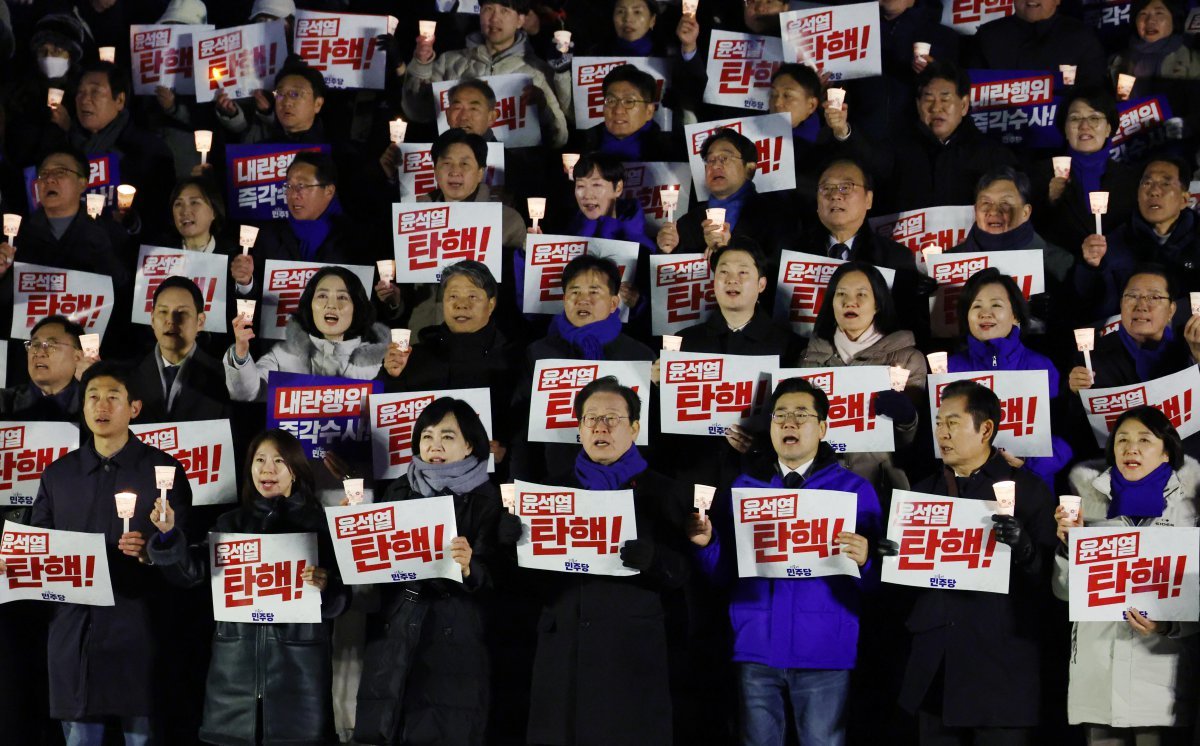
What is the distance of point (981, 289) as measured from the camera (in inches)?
322

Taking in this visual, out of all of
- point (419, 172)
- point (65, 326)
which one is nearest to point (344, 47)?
point (419, 172)

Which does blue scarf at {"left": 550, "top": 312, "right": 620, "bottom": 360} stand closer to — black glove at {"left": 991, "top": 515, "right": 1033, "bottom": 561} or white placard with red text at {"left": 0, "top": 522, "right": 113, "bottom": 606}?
black glove at {"left": 991, "top": 515, "right": 1033, "bottom": 561}

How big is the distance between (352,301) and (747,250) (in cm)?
190

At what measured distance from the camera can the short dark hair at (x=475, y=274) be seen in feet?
28.5

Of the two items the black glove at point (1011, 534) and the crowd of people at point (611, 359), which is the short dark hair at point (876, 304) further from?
the black glove at point (1011, 534)

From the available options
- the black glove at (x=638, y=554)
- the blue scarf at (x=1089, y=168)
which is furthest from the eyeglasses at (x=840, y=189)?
the black glove at (x=638, y=554)

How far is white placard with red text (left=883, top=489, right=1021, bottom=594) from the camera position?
273 inches

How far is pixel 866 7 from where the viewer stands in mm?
10289

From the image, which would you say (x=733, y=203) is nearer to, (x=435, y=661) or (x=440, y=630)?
(x=440, y=630)

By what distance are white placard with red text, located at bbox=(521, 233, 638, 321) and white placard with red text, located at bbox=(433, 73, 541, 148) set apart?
1572mm

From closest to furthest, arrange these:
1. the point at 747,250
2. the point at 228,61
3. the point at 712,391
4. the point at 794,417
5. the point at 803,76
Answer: the point at 794,417 → the point at 712,391 → the point at 747,250 → the point at 803,76 → the point at 228,61

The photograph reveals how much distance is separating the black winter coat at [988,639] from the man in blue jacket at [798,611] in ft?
0.94

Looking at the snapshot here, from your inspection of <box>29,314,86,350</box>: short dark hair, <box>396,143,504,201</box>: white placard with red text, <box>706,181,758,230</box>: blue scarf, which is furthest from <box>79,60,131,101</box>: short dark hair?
<box>706,181,758,230</box>: blue scarf

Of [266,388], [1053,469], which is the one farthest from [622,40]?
[1053,469]
